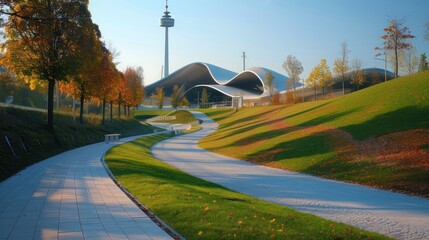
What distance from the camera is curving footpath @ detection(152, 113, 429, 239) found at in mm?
9328

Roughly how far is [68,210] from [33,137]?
12952 mm

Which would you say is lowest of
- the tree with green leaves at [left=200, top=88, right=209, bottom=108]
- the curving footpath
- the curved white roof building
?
the curving footpath

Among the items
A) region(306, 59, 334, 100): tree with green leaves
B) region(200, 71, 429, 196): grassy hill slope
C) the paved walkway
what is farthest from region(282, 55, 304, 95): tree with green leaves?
the paved walkway

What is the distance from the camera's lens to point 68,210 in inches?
352

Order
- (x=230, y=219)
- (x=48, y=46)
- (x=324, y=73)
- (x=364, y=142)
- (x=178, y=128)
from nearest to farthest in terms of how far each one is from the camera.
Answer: (x=230, y=219), (x=364, y=142), (x=48, y=46), (x=324, y=73), (x=178, y=128)

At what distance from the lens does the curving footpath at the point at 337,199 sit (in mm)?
9328

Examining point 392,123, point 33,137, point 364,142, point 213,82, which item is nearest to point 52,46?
point 33,137

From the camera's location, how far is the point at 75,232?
715 centimetres

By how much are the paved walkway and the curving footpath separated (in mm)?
4858

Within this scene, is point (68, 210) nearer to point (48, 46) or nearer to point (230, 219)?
point (230, 219)

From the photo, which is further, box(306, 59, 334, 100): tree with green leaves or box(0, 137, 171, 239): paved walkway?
box(306, 59, 334, 100): tree with green leaves

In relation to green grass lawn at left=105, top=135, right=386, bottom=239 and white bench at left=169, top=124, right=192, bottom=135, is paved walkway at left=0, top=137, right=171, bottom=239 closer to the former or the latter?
green grass lawn at left=105, top=135, right=386, bottom=239

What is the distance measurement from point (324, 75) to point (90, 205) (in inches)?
2332

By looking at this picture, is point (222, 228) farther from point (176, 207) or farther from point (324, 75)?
point (324, 75)
